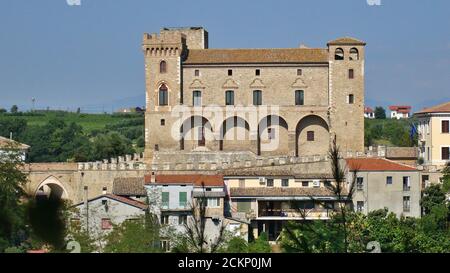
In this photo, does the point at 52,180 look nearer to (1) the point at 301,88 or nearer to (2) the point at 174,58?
(2) the point at 174,58

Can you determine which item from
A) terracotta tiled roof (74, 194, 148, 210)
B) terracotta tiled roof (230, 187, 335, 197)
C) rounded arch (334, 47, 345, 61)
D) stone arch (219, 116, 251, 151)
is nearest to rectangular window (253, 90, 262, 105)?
stone arch (219, 116, 251, 151)

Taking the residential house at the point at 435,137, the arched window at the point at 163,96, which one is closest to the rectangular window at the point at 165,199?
the arched window at the point at 163,96

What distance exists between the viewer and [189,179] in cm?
4291

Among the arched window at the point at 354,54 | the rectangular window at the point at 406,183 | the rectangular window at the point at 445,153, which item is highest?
the arched window at the point at 354,54

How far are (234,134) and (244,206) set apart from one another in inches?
246

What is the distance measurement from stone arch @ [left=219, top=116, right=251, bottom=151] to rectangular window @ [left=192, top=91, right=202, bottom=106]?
1.33 m

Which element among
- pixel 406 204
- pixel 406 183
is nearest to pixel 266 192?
pixel 406 204

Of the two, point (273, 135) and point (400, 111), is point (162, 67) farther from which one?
point (400, 111)

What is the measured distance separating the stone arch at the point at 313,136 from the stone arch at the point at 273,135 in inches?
19.9

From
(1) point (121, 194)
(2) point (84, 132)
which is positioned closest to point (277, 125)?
(1) point (121, 194)

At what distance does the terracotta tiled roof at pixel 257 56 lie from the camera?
47.5 m

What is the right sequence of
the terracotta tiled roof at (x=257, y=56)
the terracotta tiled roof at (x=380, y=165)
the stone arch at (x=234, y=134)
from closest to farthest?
the terracotta tiled roof at (x=380, y=165) < the terracotta tiled roof at (x=257, y=56) < the stone arch at (x=234, y=134)

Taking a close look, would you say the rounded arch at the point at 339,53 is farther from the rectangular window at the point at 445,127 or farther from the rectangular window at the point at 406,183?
the rectangular window at the point at 406,183
